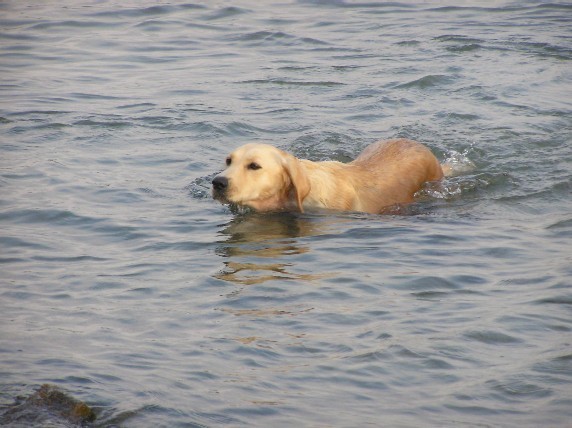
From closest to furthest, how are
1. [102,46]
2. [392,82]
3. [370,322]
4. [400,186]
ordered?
1. [370,322]
2. [400,186]
3. [392,82]
4. [102,46]

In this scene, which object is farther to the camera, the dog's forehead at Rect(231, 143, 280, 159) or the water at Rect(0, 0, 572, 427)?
the dog's forehead at Rect(231, 143, 280, 159)

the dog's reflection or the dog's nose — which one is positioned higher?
the dog's nose

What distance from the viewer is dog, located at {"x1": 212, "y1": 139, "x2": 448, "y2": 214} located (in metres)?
8.65

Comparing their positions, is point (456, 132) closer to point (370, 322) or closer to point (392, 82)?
point (392, 82)

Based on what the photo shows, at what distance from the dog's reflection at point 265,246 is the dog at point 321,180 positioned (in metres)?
0.14

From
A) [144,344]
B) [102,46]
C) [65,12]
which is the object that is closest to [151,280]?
[144,344]

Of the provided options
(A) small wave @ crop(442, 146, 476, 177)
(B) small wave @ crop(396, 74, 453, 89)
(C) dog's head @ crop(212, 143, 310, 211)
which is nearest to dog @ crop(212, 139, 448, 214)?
(C) dog's head @ crop(212, 143, 310, 211)

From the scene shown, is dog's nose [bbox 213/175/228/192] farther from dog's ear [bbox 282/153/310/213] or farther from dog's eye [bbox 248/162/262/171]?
dog's ear [bbox 282/153/310/213]

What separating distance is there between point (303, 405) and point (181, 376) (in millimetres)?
715

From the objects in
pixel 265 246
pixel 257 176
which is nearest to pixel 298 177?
pixel 257 176

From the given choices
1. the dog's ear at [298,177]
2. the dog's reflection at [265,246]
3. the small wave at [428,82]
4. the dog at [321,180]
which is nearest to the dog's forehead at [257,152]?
the dog at [321,180]

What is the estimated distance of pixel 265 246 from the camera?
8227mm

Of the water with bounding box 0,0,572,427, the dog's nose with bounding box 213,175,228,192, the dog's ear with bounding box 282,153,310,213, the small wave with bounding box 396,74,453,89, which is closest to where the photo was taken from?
the water with bounding box 0,0,572,427

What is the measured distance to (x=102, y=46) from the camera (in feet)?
56.3
